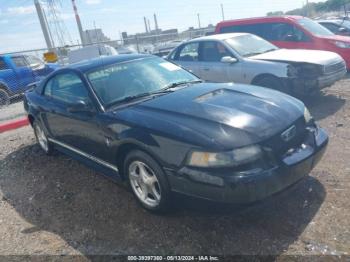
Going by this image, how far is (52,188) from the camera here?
455cm

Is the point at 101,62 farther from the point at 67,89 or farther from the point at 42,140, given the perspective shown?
the point at 42,140

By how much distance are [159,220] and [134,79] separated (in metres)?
1.72

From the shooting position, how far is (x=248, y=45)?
780cm

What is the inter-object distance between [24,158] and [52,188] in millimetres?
1624

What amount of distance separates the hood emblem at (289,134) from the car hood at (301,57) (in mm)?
3858

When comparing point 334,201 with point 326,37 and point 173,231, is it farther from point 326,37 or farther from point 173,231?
point 326,37

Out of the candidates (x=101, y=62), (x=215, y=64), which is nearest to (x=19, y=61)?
(x=215, y=64)

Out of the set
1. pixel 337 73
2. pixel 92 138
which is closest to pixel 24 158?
pixel 92 138

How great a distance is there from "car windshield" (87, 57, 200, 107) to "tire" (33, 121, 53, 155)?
5.86 feet

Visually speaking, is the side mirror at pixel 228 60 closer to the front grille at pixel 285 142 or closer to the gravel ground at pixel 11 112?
the front grille at pixel 285 142

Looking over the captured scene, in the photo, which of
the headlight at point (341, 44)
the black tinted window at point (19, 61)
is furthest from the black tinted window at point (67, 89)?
the black tinted window at point (19, 61)

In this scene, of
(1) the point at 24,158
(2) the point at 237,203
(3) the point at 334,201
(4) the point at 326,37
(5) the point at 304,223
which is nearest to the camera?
(2) the point at 237,203

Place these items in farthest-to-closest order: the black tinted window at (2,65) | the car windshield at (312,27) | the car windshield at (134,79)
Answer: the black tinted window at (2,65) → the car windshield at (312,27) → the car windshield at (134,79)

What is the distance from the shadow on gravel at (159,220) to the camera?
299 cm
